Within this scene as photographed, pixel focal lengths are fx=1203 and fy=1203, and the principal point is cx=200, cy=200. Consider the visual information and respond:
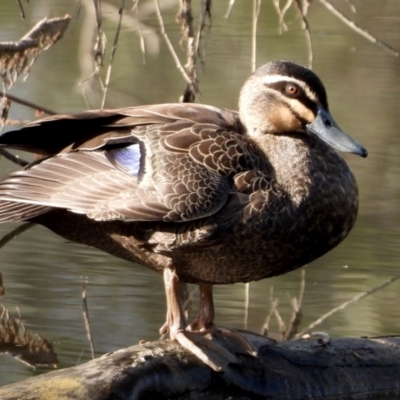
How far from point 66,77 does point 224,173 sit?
19.1 ft

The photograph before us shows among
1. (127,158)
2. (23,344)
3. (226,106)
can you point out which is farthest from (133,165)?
(226,106)

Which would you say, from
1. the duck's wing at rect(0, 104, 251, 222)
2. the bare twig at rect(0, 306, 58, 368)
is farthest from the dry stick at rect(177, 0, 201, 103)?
the bare twig at rect(0, 306, 58, 368)

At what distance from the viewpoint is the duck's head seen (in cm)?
495

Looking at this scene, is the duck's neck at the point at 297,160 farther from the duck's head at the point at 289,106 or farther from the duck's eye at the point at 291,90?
the duck's eye at the point at 291,90

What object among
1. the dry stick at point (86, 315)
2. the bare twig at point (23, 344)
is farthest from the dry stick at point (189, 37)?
the bare twig at point (23, 344)

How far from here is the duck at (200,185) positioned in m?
4.63

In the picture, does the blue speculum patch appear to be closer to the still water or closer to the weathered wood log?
the weathered wood log

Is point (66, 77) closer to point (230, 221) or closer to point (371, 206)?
point (371, 206)

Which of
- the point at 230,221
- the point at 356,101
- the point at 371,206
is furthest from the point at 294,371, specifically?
the point at 356,101

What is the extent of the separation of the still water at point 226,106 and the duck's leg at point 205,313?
0.48 metres

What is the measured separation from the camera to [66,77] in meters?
10.3

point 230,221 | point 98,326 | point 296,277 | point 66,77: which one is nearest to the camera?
point 230,221

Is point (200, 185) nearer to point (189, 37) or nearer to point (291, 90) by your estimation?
point (291, 90)

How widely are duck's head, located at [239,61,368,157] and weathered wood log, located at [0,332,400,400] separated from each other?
84cm
